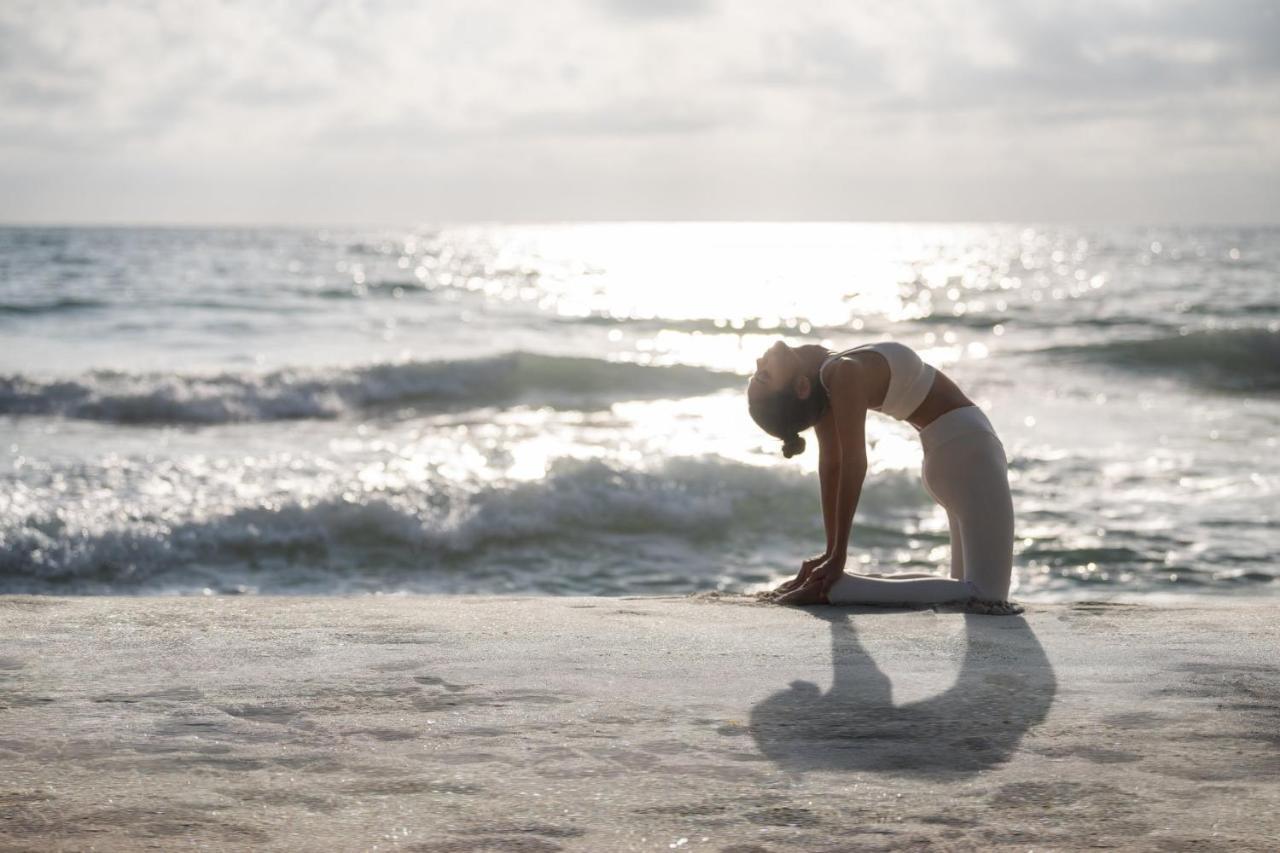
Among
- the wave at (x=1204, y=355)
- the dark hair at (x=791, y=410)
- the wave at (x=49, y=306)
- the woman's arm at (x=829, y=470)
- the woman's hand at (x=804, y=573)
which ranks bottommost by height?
the woman's hand at (x=804, y=573)

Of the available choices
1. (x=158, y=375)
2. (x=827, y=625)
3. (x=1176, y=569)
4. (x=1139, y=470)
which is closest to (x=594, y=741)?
(x=827, y=625)

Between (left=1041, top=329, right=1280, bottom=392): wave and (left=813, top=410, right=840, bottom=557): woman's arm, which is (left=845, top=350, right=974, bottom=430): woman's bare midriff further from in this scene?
(left=1041, top=329, right=1280, bottom=392): wave

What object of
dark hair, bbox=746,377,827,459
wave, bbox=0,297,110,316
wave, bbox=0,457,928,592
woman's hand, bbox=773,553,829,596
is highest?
wave, bbox=0,297,110,316

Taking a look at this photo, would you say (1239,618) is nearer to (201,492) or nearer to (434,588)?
(434,588)

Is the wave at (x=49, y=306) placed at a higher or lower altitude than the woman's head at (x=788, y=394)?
higher

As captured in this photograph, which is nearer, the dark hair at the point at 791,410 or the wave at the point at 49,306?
the dark hair at the point at 791,410

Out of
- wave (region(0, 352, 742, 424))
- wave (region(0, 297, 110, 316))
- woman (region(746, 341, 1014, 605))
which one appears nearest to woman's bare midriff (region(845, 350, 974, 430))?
woman (region(746, 341, 1014, 605))

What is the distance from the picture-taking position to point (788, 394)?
456 cm

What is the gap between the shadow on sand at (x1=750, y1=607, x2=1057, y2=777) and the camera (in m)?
2.99

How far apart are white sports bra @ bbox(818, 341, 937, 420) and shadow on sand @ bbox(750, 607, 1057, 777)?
1048mm

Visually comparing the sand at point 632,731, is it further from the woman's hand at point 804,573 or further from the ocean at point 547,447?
the ocean at point 547,447

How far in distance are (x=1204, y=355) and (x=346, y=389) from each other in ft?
50.9

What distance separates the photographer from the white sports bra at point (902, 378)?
4.66 metres

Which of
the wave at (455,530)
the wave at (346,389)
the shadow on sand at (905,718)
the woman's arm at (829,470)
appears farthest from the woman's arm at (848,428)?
the wave at (346,389)
